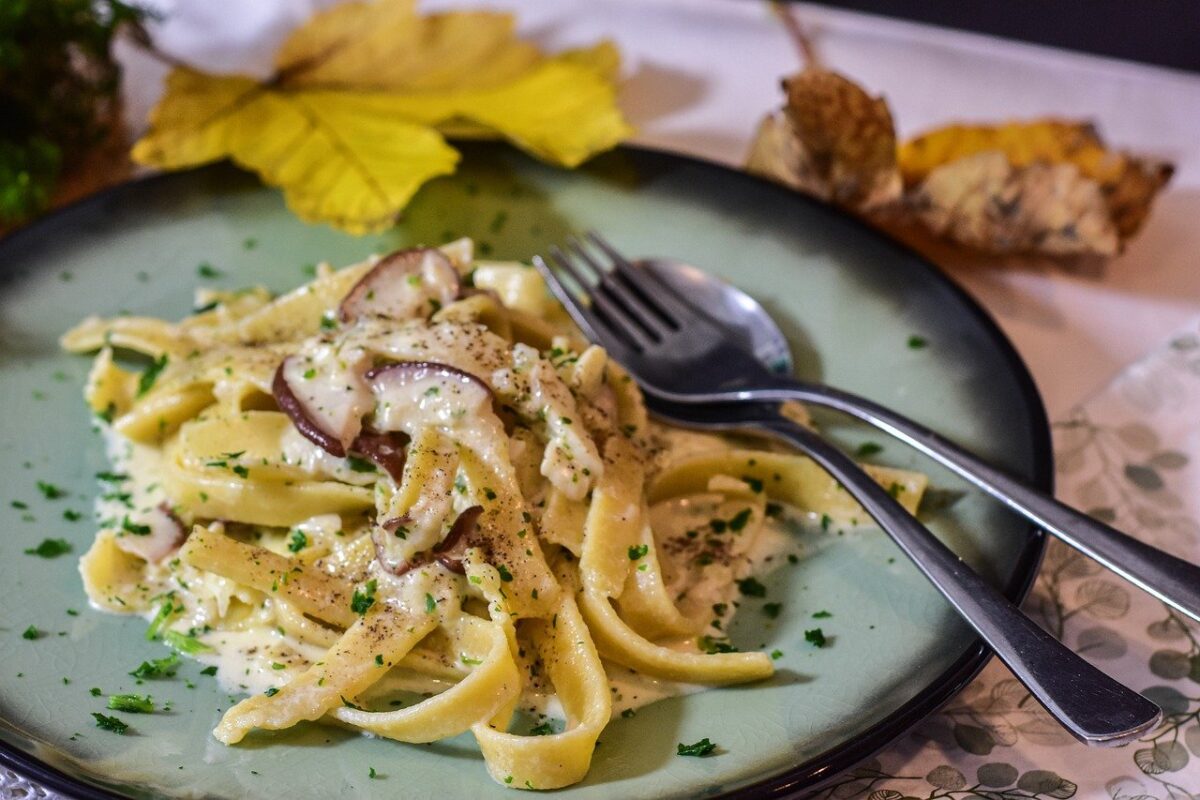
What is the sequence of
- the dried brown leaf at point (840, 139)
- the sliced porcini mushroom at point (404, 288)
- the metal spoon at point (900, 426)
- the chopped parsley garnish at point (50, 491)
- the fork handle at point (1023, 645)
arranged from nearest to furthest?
the fork handle at point (1023, 645) < the metal spoon at point (900, 426) < the chopped parsley garnish at point (50, 491) < the sliced porcini mushroom at point (404, 288) < the dried brown leaf at point (840, 139)

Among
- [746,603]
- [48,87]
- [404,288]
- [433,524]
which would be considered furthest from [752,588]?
[48,87]

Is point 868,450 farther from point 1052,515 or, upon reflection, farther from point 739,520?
point 1052,515

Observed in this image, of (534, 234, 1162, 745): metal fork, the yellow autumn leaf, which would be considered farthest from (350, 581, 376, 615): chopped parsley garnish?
the yellow autumn leaf

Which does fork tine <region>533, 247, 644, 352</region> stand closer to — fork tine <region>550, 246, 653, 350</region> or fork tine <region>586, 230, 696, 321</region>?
fork tine <region>550, 246, 653, 350</region>

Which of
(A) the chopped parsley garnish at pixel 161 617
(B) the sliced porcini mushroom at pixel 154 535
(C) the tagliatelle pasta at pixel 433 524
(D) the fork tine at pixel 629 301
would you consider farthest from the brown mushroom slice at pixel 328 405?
(D) the fork tine at pixel 629 301

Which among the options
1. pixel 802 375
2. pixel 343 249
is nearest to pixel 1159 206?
pixel 802 375

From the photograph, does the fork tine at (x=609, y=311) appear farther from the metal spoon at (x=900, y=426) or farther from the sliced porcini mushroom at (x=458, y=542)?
the sliced porcini mushroom at (x=458, y=542)
